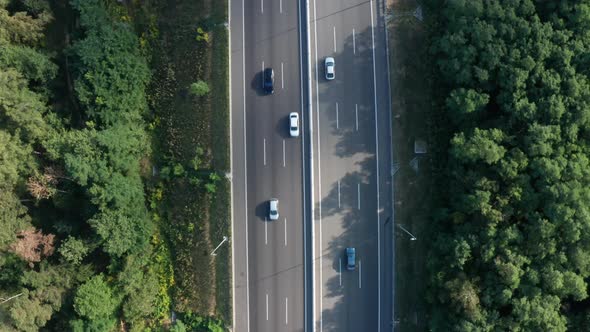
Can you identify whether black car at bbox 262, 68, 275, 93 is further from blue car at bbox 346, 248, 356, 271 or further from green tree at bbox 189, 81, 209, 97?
blue car at bbox 346, 248, 356, 271

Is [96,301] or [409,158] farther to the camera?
[409,158]

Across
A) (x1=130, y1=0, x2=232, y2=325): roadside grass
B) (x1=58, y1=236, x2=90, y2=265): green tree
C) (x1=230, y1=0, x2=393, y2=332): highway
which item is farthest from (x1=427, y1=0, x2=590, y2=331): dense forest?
(x1=58, y1=236, x2=90, y2=265): green tree

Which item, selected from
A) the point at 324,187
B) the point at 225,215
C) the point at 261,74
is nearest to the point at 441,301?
the point at 324,187

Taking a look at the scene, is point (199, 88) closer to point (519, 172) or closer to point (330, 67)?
point (330, 67)

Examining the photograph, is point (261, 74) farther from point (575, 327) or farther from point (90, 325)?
point (575, 327)

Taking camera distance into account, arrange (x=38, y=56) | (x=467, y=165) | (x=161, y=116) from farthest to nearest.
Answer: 1. (x=161, y=116)
2. (x=38, y=56)
3. (x=467, y=165)

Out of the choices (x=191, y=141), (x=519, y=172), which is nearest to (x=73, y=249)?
(x=191, y=141)
